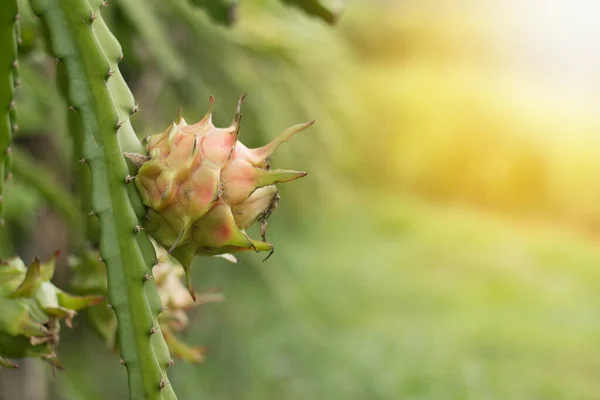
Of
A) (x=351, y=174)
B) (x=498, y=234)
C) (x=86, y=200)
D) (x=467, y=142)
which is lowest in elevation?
(x=351, y=174)

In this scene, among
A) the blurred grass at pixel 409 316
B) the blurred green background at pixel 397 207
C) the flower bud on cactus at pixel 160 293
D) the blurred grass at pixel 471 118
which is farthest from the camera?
the blurred grass at pixel 471 118

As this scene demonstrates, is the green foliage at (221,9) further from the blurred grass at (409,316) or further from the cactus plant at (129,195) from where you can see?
the blurred grass at (409,316)

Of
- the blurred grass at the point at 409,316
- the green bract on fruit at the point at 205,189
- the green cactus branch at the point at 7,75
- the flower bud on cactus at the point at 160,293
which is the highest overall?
the green bract on fruit at the point at 205,189

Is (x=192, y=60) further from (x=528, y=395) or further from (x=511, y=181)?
(x=511, y=181)

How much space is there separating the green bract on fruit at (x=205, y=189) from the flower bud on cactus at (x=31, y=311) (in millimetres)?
118

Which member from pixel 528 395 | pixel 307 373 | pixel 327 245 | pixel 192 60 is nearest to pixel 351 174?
pixel 327 245

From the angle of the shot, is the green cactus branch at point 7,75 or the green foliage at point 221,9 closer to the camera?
the green cactus branch at point 7,75

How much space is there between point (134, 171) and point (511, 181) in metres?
3.08

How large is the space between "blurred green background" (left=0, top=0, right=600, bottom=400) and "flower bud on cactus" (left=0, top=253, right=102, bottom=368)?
0.79 meters

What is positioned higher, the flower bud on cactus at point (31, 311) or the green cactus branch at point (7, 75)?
the green cactus branch at point (7, 75)

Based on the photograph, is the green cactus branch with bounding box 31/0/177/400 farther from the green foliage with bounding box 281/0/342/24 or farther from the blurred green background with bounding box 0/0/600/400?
the blurred green background with bounding box 0/0/600/400

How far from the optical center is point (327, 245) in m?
3.83

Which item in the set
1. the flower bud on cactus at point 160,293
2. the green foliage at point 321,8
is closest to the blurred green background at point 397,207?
the green foliage at point 321,8

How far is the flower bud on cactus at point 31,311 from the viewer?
53 cm
